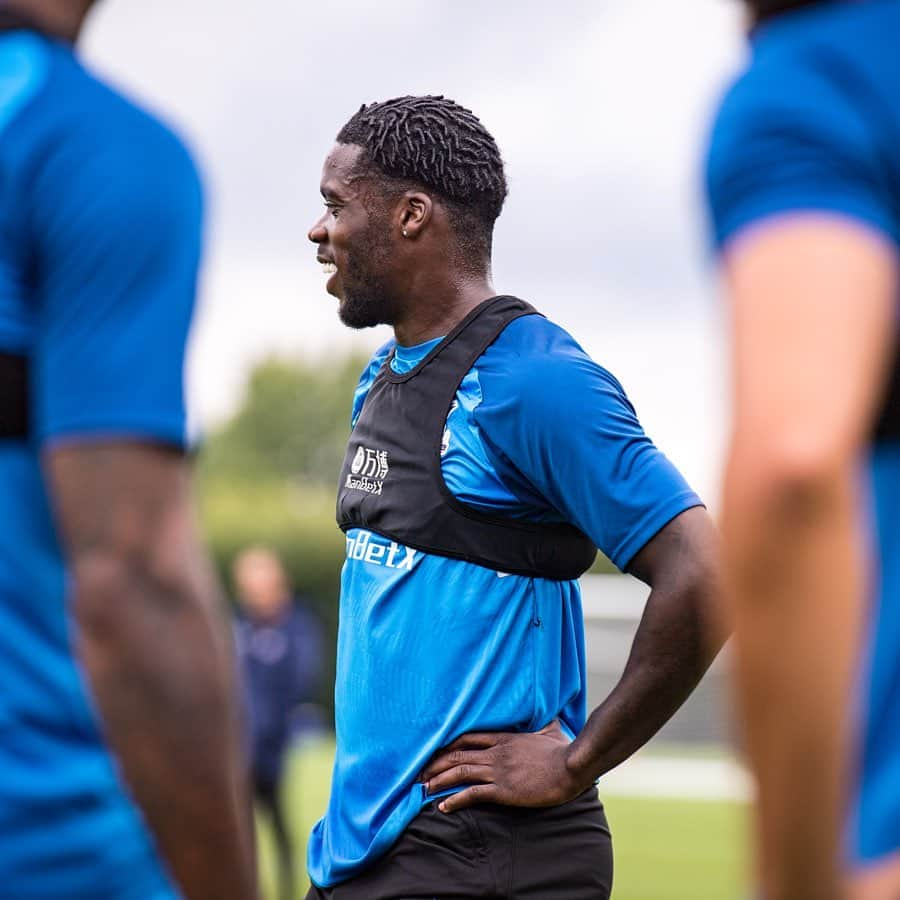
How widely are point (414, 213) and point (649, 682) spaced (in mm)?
1388

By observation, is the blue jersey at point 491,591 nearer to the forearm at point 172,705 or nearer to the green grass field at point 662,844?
the forearm at point 172,705

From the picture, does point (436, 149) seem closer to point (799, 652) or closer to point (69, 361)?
point (69, 361)

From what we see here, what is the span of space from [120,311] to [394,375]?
6.99 feet

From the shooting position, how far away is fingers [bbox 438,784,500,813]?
3.76 metres

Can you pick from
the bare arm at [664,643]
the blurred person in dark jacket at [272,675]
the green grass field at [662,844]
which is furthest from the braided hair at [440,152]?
the blurred person in dark jacket at [272,675]

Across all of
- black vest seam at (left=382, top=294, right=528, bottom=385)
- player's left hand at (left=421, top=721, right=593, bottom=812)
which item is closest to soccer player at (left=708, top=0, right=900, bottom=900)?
player's left hand at (left=421, top=721, right=593, bottom=812)

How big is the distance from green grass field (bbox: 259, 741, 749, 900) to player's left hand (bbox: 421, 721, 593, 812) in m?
6.24

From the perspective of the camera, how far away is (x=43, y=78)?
216 cm

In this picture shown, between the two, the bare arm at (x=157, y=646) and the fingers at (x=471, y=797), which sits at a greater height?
the bare arm at (x=157, y=646)

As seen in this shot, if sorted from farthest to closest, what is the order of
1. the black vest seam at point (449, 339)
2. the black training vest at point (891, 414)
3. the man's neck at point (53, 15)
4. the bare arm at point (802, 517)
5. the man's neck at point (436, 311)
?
the man's neck at point (436, 311) → the black vest seam at point (449, 339) → the man's neck at point (53, 15) → the black training vest at point (891, 414) → the bare arm at point (802, 517)

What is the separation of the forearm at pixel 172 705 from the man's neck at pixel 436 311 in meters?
2.16

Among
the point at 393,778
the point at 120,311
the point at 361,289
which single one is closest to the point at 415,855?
the point at 393,778

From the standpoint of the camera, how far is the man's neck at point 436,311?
4.21 meters

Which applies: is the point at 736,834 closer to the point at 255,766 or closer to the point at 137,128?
the point at 255,766
